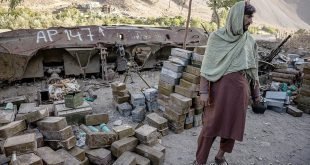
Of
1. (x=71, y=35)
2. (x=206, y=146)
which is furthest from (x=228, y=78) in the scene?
(x=71, y=35)

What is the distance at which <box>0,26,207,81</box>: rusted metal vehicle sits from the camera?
708cm

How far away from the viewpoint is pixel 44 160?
11.0 ft

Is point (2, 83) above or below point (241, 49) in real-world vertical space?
below

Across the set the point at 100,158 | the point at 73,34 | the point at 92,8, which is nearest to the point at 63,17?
the point at 92,8

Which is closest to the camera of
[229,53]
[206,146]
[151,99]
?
[229,53]

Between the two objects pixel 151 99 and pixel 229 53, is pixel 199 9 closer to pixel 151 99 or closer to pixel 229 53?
pixel 151 99

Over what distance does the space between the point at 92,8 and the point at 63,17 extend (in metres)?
7.16

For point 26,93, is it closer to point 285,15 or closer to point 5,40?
point 5,40

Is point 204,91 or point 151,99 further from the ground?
point 204,91

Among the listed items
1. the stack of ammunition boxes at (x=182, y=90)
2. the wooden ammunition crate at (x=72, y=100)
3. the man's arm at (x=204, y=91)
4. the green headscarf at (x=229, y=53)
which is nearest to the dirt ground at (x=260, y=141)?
the stack of ammunition boxes at (x=182, y=90)

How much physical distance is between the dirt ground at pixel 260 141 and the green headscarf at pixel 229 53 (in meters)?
1.50

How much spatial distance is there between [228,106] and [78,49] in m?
5.21

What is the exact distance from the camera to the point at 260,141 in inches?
198

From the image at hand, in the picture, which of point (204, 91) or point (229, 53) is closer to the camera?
point (229, 53)
